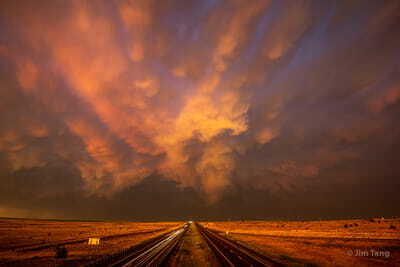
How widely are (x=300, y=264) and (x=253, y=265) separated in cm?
521

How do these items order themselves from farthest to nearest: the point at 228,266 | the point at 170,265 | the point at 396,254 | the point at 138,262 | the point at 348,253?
the point at 348,253, the point at 396,254, the point at 138,262, the point at 170,265, the point at 228,266

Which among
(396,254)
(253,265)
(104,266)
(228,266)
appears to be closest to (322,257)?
(396,254)

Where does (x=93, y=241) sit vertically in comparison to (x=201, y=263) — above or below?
above

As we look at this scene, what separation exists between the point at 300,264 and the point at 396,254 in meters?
13.1

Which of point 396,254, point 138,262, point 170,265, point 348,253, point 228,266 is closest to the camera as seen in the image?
point 228,266

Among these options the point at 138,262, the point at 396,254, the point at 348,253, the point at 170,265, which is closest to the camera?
the point at 170,265

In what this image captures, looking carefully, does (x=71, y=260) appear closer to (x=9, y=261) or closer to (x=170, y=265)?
(x=9, y=261)

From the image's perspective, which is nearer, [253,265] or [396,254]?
[253,265]

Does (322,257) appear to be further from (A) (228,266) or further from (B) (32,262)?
(B) (32,262)

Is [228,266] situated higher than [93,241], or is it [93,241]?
[93,241]

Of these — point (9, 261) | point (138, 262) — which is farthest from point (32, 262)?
point (138, 262)

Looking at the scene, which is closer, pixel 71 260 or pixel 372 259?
pixel 372 259

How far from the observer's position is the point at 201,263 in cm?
2294

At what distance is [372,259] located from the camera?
Result: 24.6 m
